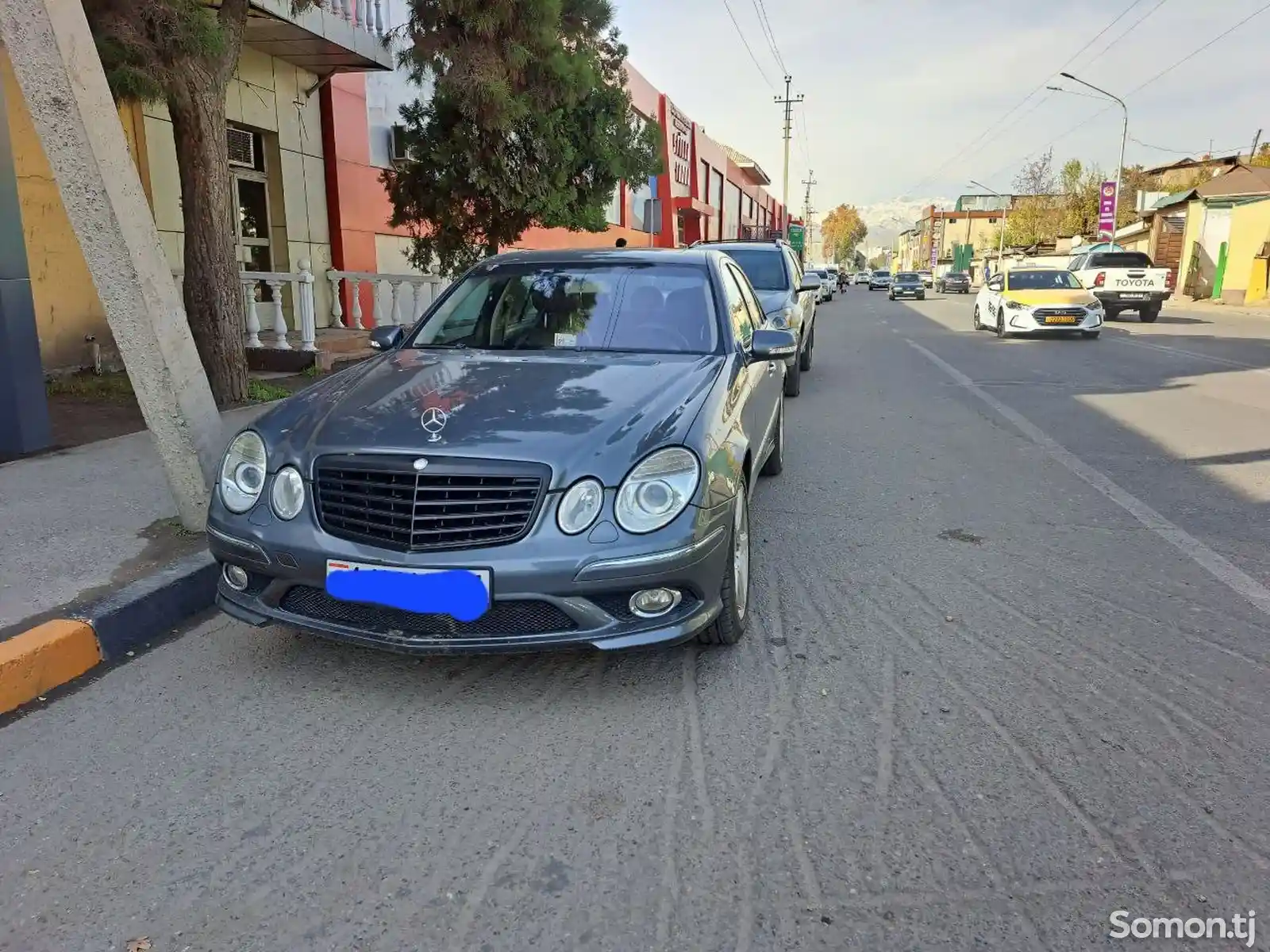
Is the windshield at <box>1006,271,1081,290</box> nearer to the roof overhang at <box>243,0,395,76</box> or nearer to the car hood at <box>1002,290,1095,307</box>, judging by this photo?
the car hood at <box>1002,290,1095,307</box>

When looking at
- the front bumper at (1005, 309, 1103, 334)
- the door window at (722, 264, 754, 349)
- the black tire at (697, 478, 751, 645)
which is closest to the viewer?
the black tire at (697, 478, 751, 645)

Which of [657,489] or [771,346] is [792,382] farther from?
[657,489]

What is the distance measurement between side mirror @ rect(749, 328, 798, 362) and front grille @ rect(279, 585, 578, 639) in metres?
2.03

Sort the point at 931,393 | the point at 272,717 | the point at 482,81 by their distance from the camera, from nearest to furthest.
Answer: the point at 272,717, the point at 482,81, the point at 931,393

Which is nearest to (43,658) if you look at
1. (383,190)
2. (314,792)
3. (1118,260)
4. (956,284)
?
(314,792)

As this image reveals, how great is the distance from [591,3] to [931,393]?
574cm

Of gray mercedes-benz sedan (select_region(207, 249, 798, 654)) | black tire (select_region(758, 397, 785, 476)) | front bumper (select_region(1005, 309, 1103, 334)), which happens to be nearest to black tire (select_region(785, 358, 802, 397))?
black tire (select_region(758, 397, 785, 476))

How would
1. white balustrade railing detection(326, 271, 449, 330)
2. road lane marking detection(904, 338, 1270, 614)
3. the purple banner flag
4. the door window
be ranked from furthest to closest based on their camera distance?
1. the purple banner flag
2. white balustrade railing detection(326, 271, 449, 330)
3. the door window
4. road lane marking detection(904, 338, 1270, 614)

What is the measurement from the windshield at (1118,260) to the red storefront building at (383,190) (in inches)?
Answer: 460

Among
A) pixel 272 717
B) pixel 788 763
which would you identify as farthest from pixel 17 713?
pixel 788 763

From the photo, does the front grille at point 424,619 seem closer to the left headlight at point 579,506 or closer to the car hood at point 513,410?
the left headlight at point 579,506

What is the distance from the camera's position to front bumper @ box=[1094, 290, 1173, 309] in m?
22.4

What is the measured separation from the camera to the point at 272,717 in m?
3.08

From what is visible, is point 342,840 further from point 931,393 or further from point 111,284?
point 931,393
